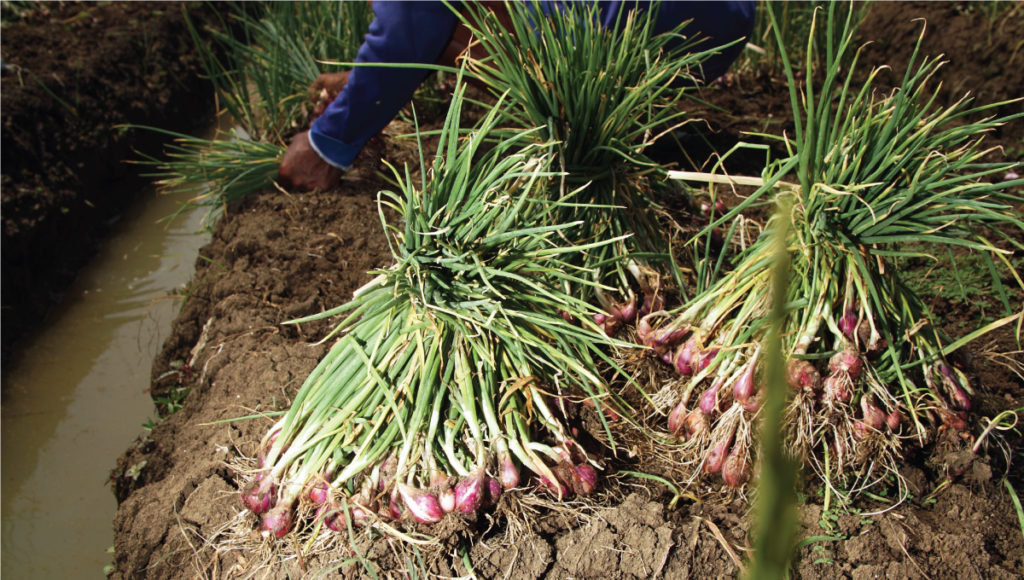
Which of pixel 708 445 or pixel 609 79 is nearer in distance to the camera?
pixel 708 445

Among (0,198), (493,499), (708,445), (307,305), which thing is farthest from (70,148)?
(708,445)

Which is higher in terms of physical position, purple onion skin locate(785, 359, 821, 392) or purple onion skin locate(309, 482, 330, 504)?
purple onion skin locate(785, 359, 821, 392)

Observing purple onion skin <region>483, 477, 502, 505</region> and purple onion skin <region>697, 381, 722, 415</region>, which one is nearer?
purple onion skin <region>483, 477, 502, 505</region>

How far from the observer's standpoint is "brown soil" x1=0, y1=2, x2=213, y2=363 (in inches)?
123

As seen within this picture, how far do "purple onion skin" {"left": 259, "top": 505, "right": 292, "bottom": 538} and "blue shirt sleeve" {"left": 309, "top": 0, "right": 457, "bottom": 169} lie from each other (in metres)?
1.61

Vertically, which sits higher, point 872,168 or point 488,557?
point 872,168

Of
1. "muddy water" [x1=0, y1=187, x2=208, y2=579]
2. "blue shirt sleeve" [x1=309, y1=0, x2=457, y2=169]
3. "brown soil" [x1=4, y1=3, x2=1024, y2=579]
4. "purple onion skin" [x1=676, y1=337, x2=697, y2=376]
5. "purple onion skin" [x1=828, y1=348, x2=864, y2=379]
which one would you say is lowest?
"muddy water" [x1=0, y1=187, x2=208, y2=579]

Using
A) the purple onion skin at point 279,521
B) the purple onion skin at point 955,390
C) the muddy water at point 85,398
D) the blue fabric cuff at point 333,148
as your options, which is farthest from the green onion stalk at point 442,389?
the blue fabric cuff at point 333,148

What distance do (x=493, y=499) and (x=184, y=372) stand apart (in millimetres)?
1509

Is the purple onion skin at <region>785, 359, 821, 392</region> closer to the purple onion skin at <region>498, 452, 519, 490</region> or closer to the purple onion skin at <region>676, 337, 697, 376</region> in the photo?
the purple onion skin at <region>676, 337, 697, 376</region>

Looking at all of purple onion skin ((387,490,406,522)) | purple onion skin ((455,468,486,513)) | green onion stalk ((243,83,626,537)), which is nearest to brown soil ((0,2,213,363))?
green onion stalk ((243,83,626,537))

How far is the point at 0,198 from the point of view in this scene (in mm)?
2988

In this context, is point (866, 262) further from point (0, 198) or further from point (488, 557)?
point (0, 198)

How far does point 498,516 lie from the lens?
1.44 metres
